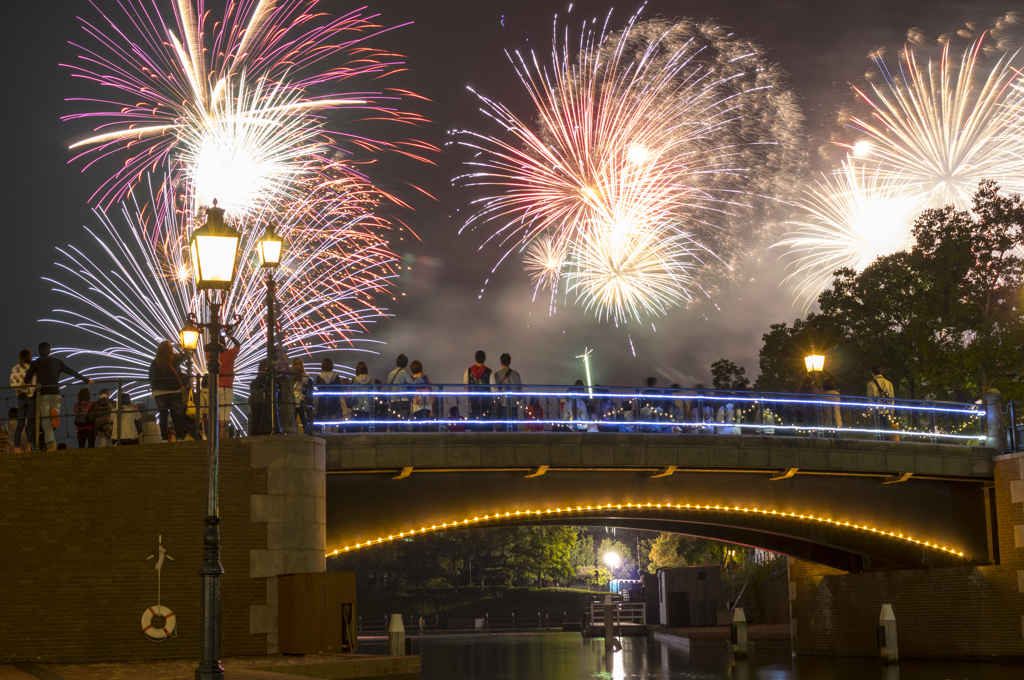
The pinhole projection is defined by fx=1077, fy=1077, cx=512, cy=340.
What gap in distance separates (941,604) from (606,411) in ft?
37.7

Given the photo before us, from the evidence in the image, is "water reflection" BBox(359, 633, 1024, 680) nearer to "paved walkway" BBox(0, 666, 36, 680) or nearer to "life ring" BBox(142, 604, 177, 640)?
"life ring" BBox(142, 604, 177, 640)

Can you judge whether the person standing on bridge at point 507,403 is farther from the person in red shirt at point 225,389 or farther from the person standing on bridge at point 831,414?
the person standing on bridge at point 831,414

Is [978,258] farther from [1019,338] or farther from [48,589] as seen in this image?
[48,589]

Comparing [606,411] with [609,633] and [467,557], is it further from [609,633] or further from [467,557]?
[467,557]

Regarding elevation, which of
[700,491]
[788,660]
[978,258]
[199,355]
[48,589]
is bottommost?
[788,660]

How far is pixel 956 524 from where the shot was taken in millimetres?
27641

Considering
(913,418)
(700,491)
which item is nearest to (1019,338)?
→ (913,418)

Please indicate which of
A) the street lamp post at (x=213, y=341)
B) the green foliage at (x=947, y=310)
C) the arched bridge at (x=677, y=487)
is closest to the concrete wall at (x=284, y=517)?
the arched bridge at (x=677, y=487)

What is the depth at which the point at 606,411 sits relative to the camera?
23625mm

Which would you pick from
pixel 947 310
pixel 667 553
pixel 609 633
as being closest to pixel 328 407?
pixel 609 633

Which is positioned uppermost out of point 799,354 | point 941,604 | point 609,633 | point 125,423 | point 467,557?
point 799,354

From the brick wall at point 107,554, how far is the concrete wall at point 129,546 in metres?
0.02

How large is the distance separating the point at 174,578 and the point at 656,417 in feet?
36.4

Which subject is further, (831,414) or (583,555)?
(583,555)
